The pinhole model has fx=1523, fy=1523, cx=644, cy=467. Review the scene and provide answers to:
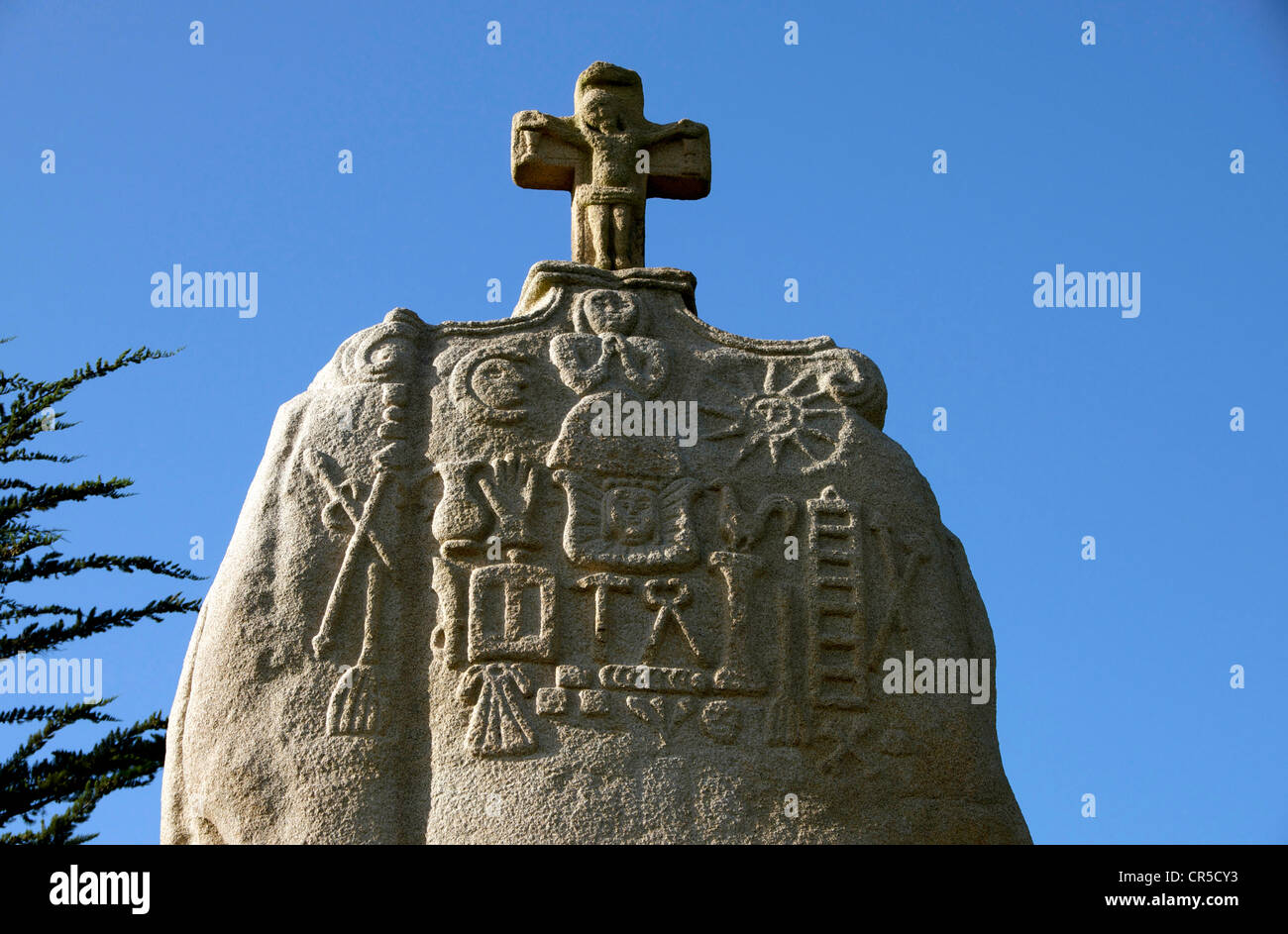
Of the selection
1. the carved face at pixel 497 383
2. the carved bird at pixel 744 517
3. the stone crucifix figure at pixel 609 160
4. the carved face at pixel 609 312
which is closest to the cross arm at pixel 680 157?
the stone crucifix figure at pixel 609 160

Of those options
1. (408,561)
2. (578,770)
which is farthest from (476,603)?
(578,770)

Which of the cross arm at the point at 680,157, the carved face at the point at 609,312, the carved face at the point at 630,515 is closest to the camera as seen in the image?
the carved face at the point at 630,515

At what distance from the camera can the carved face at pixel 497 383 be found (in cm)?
569

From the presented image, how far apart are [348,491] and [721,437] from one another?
142cm

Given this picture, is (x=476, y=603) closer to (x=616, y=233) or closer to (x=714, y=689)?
(x=714, y=689)

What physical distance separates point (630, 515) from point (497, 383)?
2.36ft

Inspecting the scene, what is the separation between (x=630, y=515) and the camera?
5.55m

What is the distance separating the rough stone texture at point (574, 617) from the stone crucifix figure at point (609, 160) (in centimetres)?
72

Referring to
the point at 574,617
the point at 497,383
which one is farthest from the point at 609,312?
the point at 574,617

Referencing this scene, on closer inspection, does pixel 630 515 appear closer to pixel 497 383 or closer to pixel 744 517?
pixel 744 517

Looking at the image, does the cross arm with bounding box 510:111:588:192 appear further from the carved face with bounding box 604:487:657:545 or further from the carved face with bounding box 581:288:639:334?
the carved face with bounding box 604:487:657:545

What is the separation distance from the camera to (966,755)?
17.9 feet

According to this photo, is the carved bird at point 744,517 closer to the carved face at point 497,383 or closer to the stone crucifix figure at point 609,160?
the carved face at point 497,383
